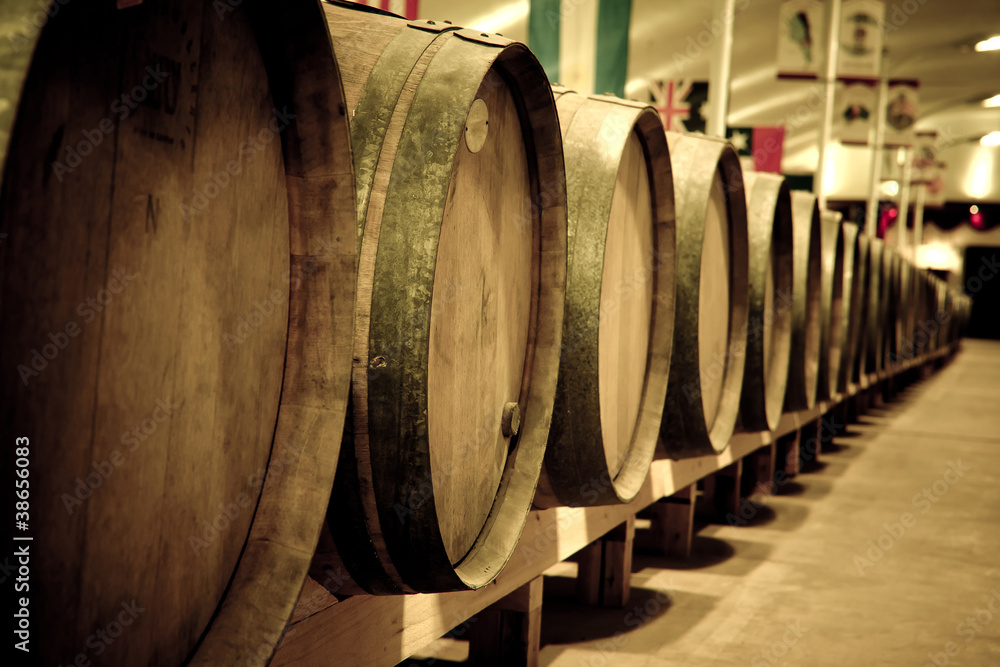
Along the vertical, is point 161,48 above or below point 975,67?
below

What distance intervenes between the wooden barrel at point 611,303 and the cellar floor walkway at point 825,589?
720 mm

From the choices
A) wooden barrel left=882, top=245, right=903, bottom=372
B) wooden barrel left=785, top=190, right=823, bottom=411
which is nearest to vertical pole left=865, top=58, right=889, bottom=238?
wooden barrel left=882, top=245, right=903, bottom=372

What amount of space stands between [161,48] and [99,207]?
0.21 m

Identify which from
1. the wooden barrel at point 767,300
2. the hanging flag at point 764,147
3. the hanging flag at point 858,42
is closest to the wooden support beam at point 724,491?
the wooden barrel at point 767,300

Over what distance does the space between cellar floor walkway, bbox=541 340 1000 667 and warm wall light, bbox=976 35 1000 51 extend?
1615 centimetres

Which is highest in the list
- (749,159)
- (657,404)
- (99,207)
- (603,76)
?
(749,159)

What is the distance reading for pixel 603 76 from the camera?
4.91m

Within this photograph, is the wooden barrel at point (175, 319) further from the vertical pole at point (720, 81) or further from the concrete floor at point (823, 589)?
the vertical pole at point (720, 81)

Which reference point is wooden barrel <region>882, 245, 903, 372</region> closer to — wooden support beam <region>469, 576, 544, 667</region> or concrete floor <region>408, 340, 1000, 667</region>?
concrete floor <region>408, 340, 1000, 667</region>

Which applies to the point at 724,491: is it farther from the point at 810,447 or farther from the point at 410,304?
the point at 410,304

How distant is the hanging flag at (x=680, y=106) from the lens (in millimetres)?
8962

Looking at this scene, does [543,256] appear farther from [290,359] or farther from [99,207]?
[99,207]

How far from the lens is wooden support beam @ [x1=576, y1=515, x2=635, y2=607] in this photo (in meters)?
3.38

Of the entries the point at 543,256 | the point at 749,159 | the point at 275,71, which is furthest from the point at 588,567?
the point at 749,159
